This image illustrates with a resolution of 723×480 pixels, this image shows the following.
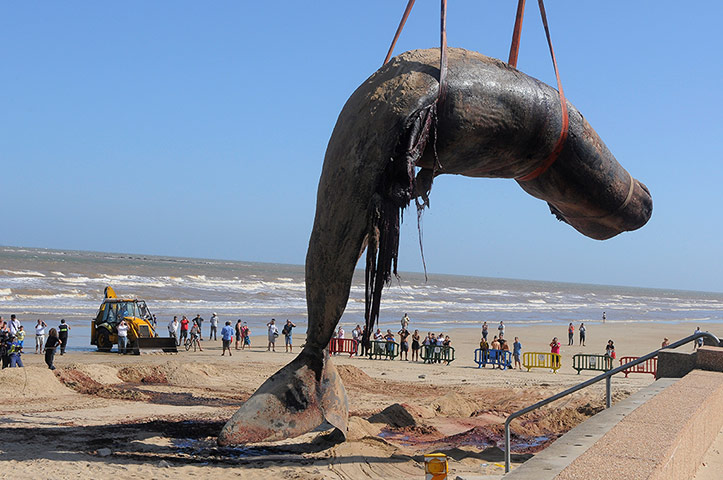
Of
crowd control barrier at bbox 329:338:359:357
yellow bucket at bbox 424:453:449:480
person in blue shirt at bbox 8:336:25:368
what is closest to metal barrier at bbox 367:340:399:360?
crowd control barrier at bbox 329:338:359:357

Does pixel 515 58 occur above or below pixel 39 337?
above

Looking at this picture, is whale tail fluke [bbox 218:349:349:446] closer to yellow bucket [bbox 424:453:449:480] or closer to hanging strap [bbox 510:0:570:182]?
Answer: yellow bucket [bbox 424:453:449:480]

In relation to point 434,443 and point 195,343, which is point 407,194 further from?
point 195,343

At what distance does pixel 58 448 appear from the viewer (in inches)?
365

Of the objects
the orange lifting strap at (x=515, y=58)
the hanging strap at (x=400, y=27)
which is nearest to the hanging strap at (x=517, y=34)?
the orange lifting strap at (x=515, y=58)

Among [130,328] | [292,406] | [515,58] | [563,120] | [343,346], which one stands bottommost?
[343,346]

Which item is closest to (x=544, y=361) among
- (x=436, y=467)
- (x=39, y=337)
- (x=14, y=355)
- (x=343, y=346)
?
(x=343, y=346)

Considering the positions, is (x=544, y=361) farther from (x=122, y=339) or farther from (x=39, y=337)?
(x=39, y=337)

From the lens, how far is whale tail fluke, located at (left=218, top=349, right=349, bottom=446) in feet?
24.5

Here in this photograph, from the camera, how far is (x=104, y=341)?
2462cm

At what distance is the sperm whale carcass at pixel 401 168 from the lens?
6504mm

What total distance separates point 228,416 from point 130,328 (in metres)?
13.1

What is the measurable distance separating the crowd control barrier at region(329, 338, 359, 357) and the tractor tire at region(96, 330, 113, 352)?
25.8ft

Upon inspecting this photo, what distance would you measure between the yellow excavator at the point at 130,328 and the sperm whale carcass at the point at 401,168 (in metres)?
17.2
